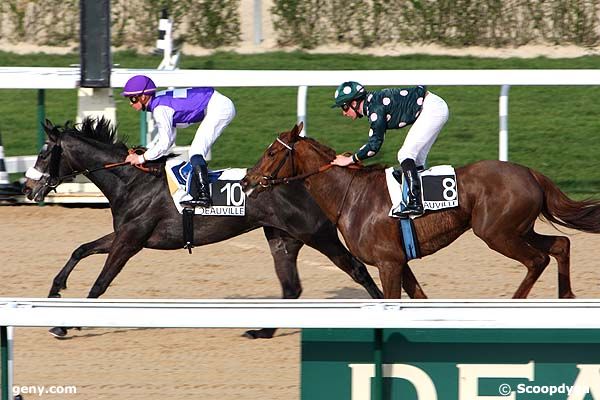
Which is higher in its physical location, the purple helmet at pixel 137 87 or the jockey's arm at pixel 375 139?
the purple helmet at pixel 137 87

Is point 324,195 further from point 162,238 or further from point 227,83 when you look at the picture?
point 227,83

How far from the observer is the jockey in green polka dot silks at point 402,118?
6008 millimetres

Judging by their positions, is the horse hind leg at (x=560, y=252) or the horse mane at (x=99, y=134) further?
the horse mane at (x=99, y=134)

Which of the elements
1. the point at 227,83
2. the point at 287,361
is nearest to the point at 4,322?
the point at 287,361

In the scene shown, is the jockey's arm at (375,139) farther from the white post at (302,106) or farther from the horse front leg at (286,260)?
the white post at (302,106)

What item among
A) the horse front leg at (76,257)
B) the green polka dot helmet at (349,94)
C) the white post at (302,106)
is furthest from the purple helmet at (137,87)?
the white post at (302,106)

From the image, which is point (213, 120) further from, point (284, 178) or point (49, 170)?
point (49, 170)

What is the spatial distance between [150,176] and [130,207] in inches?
7.6

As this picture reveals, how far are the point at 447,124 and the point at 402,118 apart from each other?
568 cm

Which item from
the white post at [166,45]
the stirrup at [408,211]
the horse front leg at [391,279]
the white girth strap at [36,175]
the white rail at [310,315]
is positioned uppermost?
the white post at [166,45]

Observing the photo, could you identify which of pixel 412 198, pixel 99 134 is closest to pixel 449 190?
pixel 412 198

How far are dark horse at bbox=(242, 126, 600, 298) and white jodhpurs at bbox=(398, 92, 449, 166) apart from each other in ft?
0.59

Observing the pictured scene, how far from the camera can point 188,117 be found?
6.63 meters

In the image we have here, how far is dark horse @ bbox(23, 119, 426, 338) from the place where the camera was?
649 centimetres
